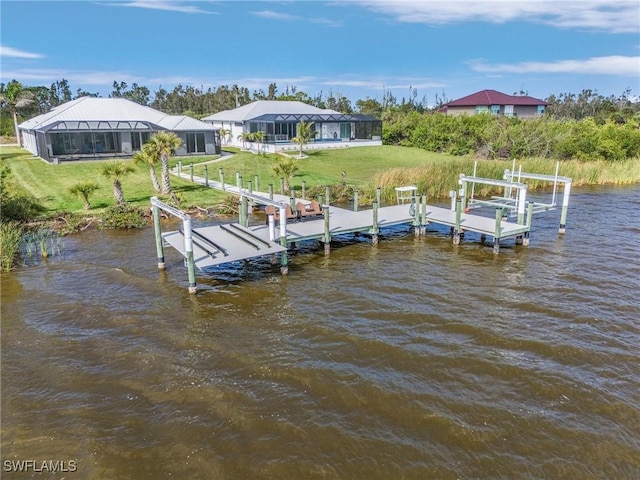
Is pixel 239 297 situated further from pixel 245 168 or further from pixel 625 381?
pixel 245 168

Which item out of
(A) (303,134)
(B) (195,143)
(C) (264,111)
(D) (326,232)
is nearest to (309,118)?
(C) (264,111)

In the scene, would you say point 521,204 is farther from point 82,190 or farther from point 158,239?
point 82,190

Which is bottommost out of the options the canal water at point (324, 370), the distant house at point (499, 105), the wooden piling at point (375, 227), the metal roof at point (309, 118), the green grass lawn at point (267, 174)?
the canal water at point (324, 370)

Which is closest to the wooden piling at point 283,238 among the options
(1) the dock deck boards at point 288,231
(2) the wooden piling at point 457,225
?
(1) the dock deck boards at point 288,231

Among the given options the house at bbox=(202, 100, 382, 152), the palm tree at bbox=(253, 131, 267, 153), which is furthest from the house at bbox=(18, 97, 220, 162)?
the house at bbox=(202, 100, 382, 152)

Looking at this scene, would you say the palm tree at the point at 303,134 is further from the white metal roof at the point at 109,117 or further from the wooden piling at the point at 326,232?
the wooden piling at the point at 326,232

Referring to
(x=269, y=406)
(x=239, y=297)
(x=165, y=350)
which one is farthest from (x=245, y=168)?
(x=269, y=406)

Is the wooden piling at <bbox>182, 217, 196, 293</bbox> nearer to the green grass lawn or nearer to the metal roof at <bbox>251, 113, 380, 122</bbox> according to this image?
the green grass lawn
